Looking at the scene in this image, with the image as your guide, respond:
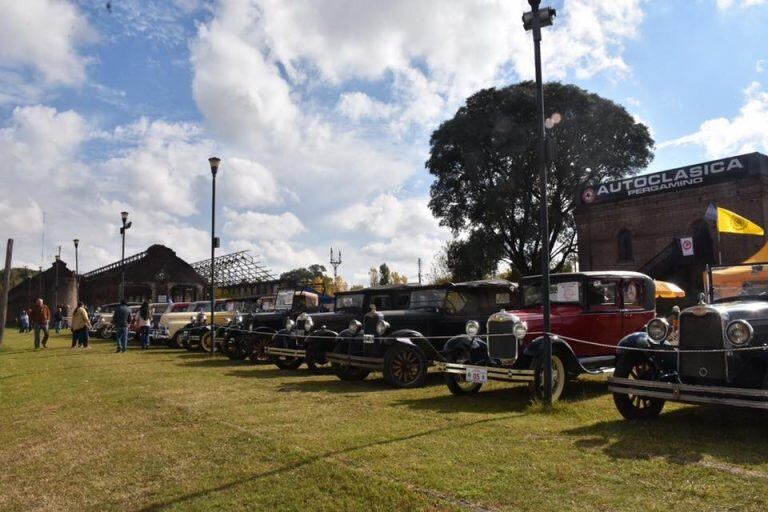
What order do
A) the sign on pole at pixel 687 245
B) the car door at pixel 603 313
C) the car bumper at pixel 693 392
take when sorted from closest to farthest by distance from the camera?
the car bumper at pixel 693 392
the car door at pixel 603 313
the sign on pole at pixel 687 245

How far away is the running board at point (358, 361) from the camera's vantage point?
31.1ft

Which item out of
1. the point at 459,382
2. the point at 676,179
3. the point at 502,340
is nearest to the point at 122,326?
the point at 459,382

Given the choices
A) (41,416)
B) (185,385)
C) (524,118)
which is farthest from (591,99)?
(41,416)

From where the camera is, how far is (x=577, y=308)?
891 cm

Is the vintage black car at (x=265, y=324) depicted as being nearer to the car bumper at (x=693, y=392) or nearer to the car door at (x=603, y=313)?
the car door at (x=603, y=313)

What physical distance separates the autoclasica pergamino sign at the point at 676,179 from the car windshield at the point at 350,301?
24758 millimetres

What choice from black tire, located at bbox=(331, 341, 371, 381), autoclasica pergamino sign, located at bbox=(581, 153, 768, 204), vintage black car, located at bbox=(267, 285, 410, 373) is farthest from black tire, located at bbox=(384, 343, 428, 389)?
autoclasica pergamino sign, located at bbox=(581, 153, 768, 204)

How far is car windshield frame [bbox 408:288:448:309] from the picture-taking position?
11.0m

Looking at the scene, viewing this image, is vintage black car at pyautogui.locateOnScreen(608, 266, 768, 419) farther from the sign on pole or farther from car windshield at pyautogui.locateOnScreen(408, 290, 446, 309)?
the sign on pole

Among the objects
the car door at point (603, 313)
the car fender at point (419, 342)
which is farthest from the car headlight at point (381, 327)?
the car door at point (603, 313)

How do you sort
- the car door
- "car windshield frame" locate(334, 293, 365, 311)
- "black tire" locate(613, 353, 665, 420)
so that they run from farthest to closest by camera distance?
"car windshield frame" locate(334, 293, 365, 311)
the car door
"black tire" locate(613, 353, 665, 420)

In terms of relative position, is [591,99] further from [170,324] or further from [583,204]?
[170,324]

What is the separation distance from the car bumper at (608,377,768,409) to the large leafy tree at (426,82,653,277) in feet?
104

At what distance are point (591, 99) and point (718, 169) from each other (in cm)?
1044
